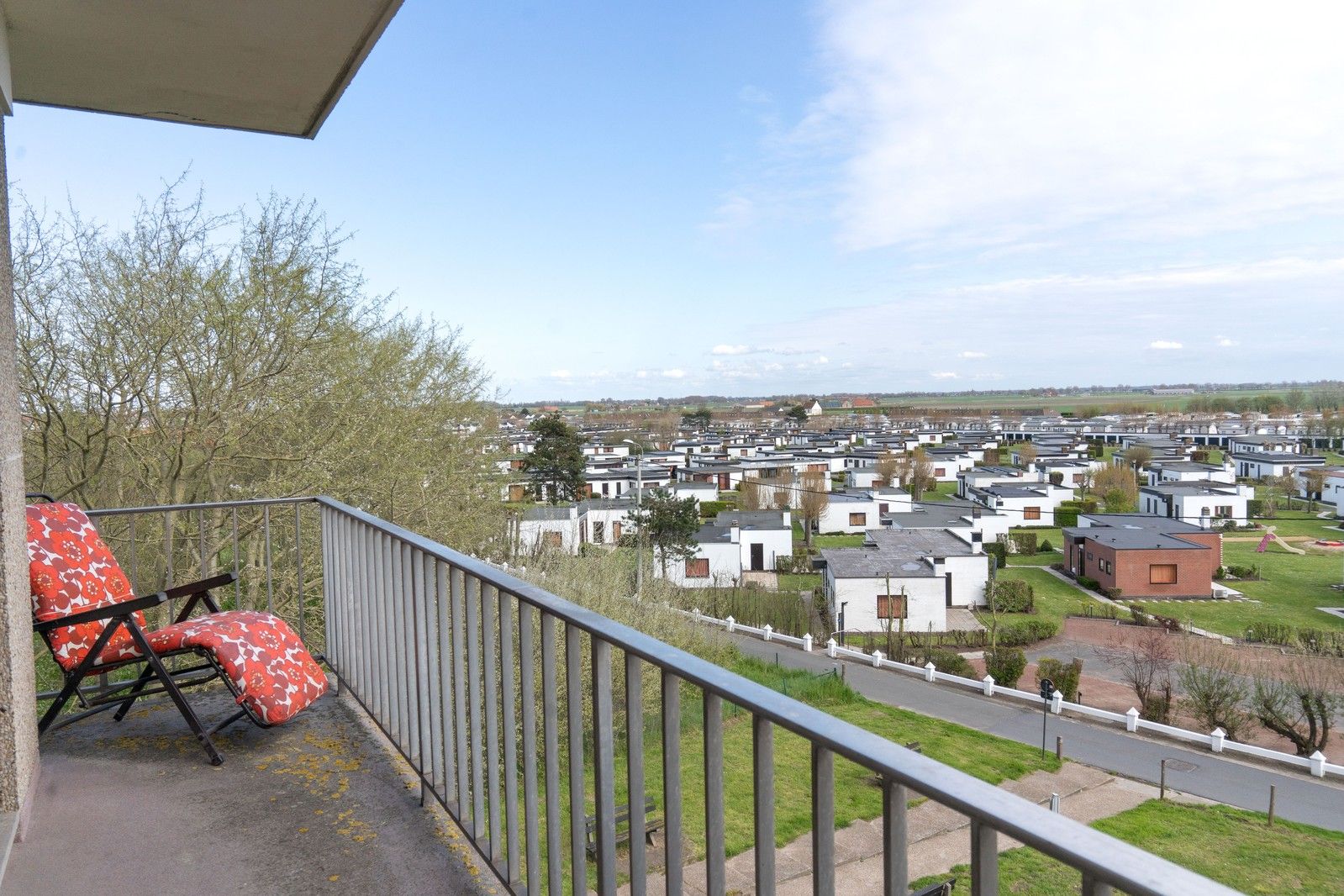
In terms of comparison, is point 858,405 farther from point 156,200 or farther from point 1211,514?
point 156,200

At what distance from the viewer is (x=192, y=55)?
2.84m

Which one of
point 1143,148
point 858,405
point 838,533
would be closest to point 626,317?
point 838,533

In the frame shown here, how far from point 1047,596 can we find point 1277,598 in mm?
9151

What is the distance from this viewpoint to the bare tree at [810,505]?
45094mm

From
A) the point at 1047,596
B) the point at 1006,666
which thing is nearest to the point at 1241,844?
the point at 1006,666

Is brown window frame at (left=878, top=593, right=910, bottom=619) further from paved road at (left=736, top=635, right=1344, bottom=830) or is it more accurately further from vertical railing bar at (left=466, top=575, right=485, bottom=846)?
vertical railing bar at (left=466, top=575, right=485, bottom=846)

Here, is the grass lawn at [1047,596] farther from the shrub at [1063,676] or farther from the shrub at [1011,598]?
the shrub at [1063,676]

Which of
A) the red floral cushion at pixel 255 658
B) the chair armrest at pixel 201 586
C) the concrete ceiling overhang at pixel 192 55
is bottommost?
the red floral cushion at pixel 255 658

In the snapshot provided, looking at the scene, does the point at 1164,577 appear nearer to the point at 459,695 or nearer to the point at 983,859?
the point at 459,695

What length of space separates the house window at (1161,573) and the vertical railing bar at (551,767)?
123ft

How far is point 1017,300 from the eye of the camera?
72.3 metres

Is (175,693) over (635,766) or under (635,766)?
under

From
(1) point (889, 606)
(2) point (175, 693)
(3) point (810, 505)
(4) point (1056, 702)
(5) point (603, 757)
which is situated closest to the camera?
(5) point (603, 757)

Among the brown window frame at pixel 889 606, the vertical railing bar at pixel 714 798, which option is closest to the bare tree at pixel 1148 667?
the brown window frame at pixel 889 606
